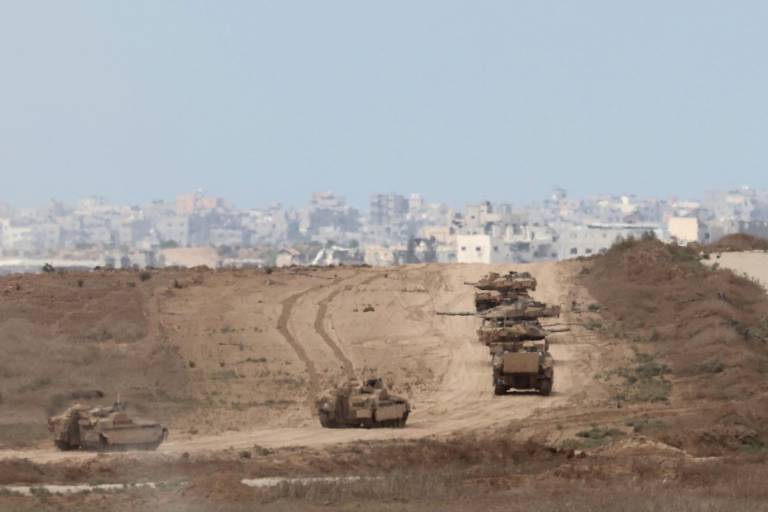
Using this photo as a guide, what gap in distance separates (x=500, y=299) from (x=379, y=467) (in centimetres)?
2663

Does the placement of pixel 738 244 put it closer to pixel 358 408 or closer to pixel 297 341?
pixel 297 341

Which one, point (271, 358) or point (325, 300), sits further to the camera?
point (325, 300)

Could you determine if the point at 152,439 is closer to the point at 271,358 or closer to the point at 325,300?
the point at 271,358

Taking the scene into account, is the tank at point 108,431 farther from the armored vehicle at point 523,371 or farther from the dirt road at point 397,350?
the armored vehicle at point 523,371

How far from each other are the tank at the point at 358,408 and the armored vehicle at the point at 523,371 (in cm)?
589

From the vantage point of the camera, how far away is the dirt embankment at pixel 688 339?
128 feet

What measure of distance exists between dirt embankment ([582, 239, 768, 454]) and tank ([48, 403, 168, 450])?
396 inches

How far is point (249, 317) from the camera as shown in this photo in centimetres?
5950

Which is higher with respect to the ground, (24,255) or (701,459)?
(24,255)

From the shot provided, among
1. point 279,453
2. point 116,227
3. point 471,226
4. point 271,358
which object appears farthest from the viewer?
point 471,226

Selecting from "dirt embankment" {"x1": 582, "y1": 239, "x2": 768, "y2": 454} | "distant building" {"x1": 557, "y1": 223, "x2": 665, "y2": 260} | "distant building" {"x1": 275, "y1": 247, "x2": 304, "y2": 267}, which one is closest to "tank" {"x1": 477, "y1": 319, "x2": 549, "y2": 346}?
"dirt embankment" {"x1": 582, "y1": 239, "x2": 768, "y2": 454}

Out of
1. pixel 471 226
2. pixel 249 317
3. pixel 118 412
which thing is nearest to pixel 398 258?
pixel 471 226

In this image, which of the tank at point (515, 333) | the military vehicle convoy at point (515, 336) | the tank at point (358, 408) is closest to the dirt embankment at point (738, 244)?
the military vehicle convoy at point (515, 336)

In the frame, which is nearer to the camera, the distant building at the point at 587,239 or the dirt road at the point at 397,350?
the dirt road at the point at 397,350
